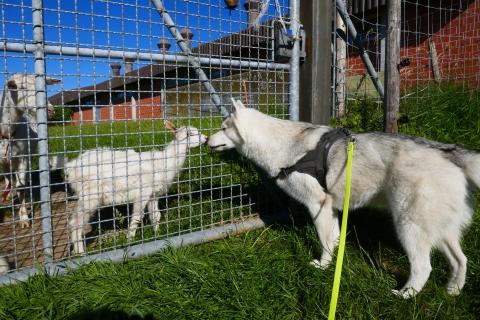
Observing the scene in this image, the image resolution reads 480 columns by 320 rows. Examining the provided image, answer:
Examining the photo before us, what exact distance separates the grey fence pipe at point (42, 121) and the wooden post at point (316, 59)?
2561 millimetres

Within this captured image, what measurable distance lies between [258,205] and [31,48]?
2625mm

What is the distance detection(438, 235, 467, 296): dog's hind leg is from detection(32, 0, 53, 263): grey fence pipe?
9.32ft

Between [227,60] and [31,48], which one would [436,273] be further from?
[31,48]

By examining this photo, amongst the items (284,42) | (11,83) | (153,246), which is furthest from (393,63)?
(11,83)

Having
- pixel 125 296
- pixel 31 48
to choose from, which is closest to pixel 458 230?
pixel 125 296

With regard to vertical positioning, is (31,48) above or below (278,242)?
above

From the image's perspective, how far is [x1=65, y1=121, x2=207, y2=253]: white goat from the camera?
10.7ft

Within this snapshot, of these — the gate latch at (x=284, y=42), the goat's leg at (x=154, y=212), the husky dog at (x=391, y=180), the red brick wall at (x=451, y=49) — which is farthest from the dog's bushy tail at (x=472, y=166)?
the red brick wall at (x=451, y=49)

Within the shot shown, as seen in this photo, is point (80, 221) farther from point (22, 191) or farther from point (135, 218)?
point (22, 191)

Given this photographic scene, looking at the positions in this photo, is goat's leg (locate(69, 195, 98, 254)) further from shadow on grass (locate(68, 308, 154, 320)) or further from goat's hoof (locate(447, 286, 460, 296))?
goat's hoof (locate(447, 286, 460, 296))

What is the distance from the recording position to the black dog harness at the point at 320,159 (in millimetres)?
3066

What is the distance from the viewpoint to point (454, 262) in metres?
2.52

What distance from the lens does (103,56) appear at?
2756mm

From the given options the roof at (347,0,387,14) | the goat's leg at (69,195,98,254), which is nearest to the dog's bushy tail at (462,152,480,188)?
the goat's leg at (69,195,98,254)
